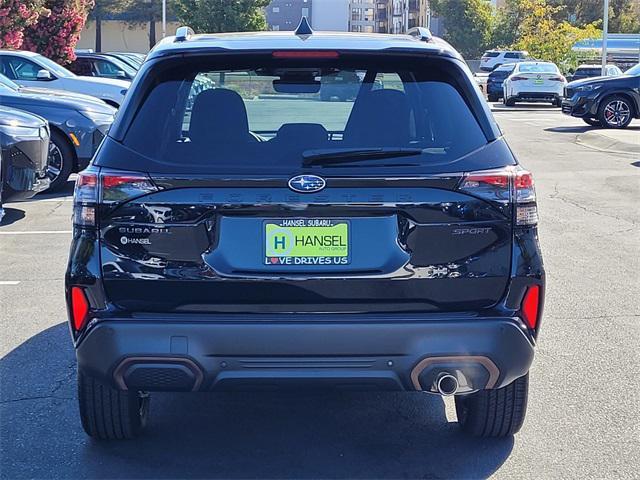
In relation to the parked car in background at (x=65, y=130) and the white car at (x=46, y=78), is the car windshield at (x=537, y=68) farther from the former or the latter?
the parked car in background at (x=65, y=130)

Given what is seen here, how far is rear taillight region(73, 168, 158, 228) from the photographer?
3658 millimetres

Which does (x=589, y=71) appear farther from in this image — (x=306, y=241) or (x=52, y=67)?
(x=306, y=241)

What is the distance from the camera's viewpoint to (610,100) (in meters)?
21.6

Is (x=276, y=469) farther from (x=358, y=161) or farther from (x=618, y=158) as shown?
(x=618, y=158)

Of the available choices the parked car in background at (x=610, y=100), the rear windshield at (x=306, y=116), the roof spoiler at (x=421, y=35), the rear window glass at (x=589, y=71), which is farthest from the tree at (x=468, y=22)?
the rear windshield at (x=306, y=116)

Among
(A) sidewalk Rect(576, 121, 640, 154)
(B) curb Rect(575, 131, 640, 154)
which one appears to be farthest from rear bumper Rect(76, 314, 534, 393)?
(B) curb Rect(575, 131, 640, 154)

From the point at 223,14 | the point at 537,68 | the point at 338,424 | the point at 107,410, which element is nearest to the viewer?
the point at 107,410

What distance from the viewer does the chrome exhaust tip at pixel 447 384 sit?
3.70 metres

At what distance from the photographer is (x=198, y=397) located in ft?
16.5

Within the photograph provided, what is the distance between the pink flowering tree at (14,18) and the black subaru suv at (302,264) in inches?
720

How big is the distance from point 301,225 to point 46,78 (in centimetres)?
1466

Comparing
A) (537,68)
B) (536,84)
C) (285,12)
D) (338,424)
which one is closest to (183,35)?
(338,424)

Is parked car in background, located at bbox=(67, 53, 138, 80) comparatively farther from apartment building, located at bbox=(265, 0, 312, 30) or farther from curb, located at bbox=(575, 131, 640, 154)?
apartment building, located at bbox=(265, 0, 312, 30)

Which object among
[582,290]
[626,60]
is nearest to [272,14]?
[626,60]
